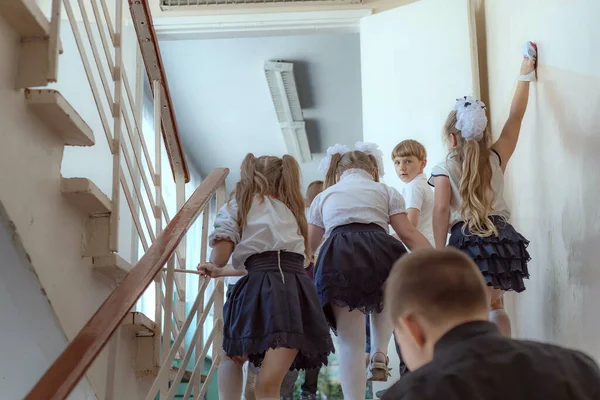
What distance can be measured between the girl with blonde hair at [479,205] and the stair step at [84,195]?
141cm

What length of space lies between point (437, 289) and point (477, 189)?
184 cm

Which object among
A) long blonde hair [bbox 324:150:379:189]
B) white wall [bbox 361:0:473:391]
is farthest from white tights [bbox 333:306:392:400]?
white wall [bbox 361:0:473:391]

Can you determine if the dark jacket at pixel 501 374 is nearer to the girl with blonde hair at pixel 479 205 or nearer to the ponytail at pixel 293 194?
the ponytail at pixel 293 194

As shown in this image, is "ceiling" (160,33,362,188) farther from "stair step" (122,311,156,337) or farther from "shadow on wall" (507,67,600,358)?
"stair step" (122,311,156,337)

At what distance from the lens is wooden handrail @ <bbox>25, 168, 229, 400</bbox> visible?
62.8 inches

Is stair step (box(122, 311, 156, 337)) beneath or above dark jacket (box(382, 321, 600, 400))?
beneath

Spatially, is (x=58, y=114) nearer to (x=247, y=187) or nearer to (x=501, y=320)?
(x=247, y=187)

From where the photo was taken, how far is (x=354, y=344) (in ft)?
9.72

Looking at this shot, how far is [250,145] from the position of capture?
8758 mm

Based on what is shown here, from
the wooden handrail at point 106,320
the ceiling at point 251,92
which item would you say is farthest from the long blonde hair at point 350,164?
the ceiling at point 251,92

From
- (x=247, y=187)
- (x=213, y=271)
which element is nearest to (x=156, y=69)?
(x=247, y=187)

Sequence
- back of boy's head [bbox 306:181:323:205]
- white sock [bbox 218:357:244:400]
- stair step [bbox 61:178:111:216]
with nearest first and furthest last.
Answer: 1. stair step [bbox 61:178:111:216]
2. white sock [bbox 218:357:244:400]
3. back of boy's head [bbox 306:181:323:205]

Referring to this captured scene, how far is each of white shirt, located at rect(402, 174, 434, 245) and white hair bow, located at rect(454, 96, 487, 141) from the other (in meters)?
0.58

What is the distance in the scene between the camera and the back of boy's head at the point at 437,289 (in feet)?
4.17
